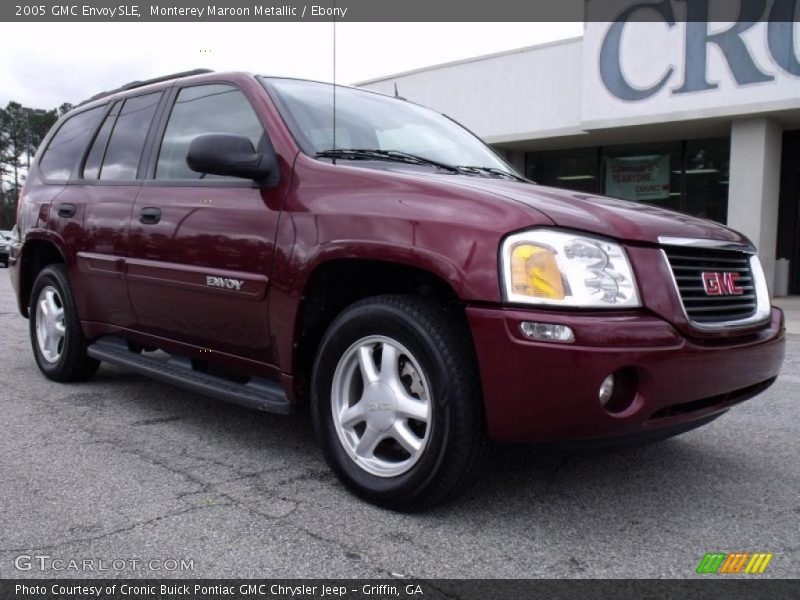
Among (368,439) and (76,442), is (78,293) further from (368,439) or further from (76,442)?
(368,439)

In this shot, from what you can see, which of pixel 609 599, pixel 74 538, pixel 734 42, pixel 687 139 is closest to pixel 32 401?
pixel 74 538

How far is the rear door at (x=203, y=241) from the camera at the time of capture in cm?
324

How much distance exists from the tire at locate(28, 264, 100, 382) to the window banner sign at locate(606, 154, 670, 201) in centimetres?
1245

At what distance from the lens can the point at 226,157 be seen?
10.1 feet

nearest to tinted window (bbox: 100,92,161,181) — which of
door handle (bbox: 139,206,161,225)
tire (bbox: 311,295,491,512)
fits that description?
door handle (bbox: 139,206,161,225)

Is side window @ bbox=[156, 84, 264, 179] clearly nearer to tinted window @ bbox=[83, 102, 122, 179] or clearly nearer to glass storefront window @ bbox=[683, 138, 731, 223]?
tinted window @ bbox=[83, 102, 122, 179]

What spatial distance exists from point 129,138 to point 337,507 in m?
2.71

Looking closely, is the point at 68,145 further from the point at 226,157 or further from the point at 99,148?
the point at 226,157

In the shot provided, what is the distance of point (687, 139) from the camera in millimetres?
14828

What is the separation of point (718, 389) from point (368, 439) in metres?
1.29

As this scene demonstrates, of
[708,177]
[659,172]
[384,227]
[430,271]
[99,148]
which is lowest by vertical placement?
[430,271]

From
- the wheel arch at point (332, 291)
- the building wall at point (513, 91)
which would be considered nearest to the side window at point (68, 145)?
the wheel arch at point (332, 291)

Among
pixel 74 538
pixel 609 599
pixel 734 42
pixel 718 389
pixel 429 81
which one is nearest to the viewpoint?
pixel 609 599

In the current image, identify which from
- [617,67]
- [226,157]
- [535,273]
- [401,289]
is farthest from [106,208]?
[617,67]
